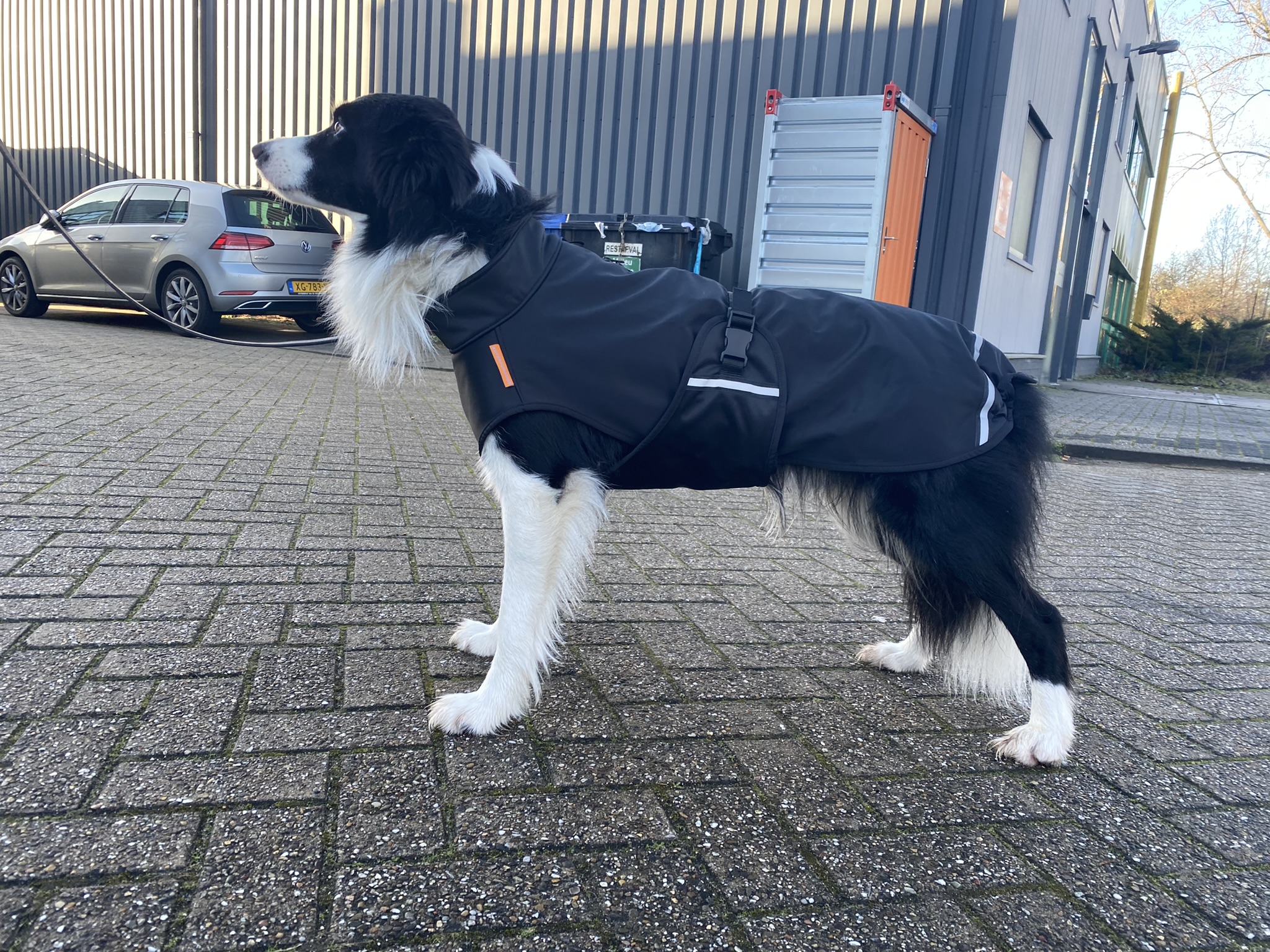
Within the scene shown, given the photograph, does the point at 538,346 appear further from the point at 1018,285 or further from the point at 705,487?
the point at 1018,285

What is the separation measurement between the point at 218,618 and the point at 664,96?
30.0ft

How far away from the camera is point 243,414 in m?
5.84

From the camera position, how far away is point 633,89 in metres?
10.2

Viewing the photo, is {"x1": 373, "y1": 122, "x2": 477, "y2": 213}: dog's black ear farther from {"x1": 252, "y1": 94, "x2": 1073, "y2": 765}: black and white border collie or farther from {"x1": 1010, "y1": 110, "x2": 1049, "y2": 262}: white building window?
{"x1": 1010, "y1": 110, "x2": 1049, "y2": 262}: white building window

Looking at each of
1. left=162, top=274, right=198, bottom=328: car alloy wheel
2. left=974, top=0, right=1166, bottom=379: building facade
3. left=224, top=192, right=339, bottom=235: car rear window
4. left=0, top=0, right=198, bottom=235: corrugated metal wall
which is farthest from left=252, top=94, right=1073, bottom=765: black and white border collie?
left=0, top=0, right=198, bottom=235: corrugated metal wall

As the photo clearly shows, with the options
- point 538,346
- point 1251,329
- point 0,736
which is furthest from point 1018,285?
point 1251,329

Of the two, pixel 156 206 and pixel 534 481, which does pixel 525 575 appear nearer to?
pixel 534 481

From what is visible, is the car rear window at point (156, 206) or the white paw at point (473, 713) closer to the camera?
A: the white paw at point (473, 713)

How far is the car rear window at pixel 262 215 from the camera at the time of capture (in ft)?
30.8

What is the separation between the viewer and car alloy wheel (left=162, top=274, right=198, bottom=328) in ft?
31.2

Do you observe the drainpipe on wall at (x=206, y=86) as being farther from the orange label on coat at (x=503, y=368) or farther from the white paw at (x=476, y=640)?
the orange label on coat at (x=503, y=368)

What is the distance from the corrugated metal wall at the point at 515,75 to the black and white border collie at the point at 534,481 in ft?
25.9

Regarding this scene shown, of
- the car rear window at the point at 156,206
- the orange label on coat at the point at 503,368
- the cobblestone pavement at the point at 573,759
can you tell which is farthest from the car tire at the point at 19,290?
the orange label on coat at the point at 503,368

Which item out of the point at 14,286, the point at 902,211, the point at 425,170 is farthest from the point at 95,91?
the point at 425,170
